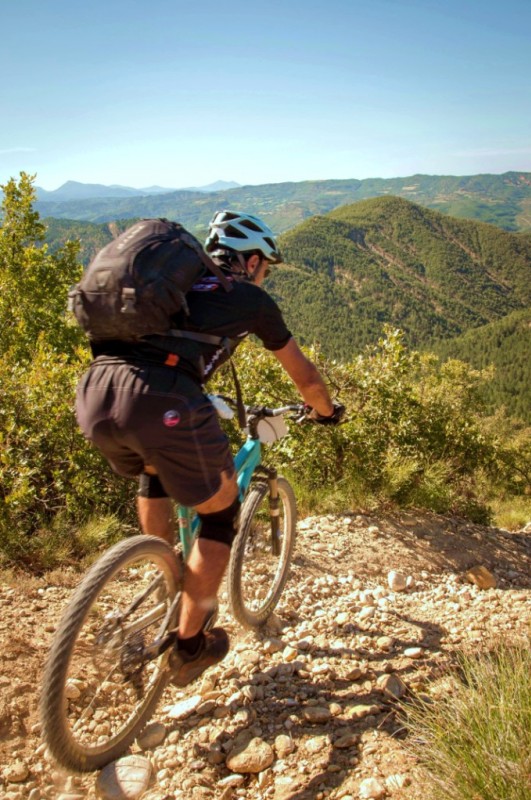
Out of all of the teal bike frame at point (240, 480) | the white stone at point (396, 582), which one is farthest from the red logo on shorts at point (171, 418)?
the white stone at point (396, 582)

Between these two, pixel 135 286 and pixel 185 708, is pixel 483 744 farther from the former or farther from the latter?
pixel 135 286

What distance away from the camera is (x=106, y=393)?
2227mm

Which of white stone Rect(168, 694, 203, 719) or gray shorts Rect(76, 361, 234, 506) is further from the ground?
gray shorts Rect(76, 361, 234, 506)

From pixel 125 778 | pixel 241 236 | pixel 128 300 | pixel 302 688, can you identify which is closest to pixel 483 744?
pixel 302 688

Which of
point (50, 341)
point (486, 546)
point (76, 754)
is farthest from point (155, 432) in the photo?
point (50, 341)

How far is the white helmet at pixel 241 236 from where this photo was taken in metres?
3.02

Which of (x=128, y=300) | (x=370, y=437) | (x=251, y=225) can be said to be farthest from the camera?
(x=370, y=437)

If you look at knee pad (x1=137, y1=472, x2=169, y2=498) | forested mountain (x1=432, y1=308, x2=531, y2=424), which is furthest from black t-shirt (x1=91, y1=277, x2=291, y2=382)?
forested mountain (x1=432, y1=308, x2=531, y2=424)

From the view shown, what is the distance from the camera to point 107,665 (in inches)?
96.3

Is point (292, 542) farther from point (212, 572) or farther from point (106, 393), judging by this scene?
point (106, 393)

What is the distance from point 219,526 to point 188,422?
2.14 feet

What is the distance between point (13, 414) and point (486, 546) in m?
5.42

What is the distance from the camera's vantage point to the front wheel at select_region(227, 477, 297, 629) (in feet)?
11.6

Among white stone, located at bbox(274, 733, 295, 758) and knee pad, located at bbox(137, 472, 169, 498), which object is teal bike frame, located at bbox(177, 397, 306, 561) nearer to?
knee pad, located at bbox(137, 472, 169, 498)
